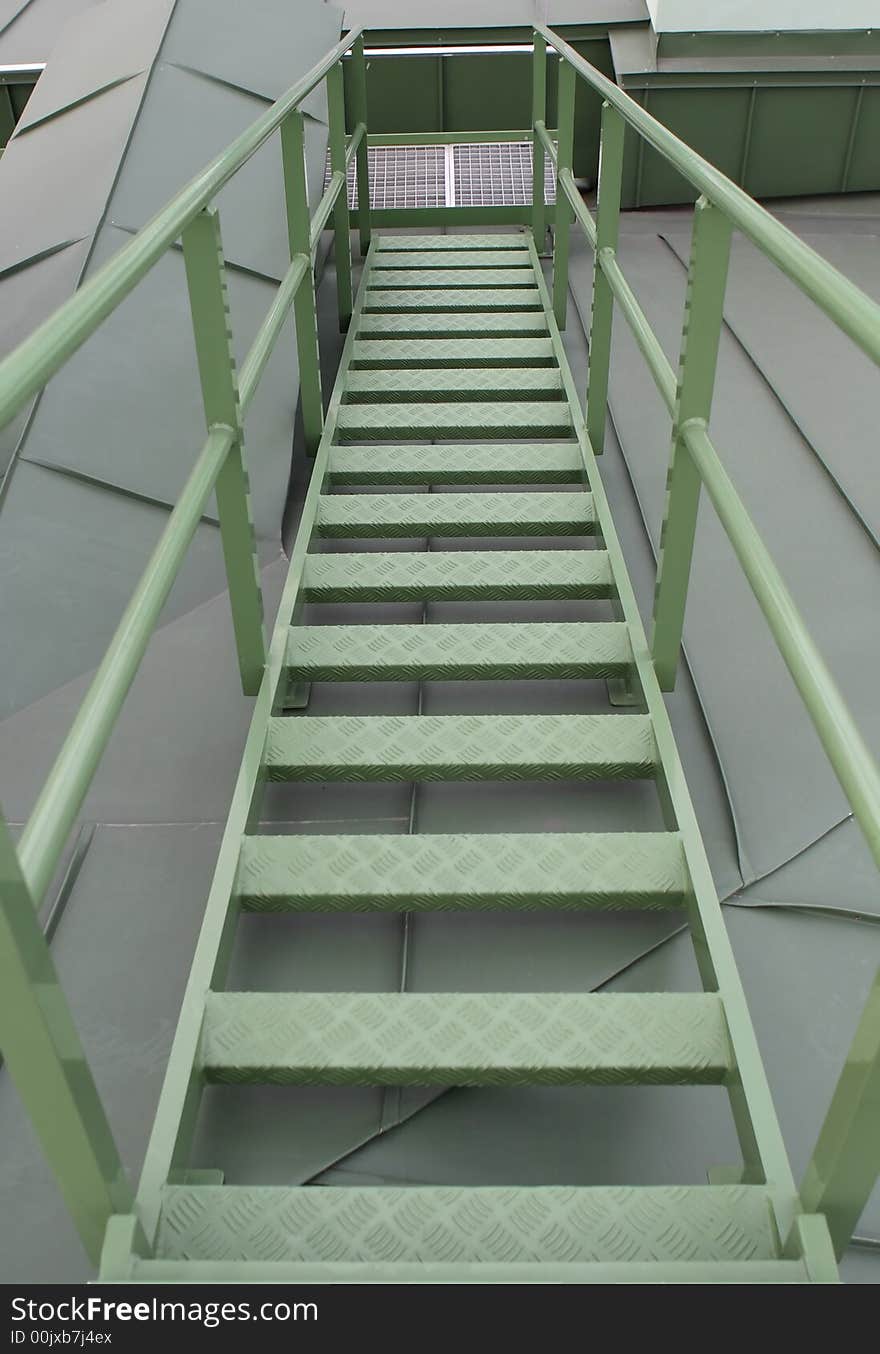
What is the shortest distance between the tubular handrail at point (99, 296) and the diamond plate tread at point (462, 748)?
1.20 metres

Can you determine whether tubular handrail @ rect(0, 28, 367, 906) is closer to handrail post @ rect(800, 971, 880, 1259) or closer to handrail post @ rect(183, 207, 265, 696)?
handrail post @ rect(183, 207, 265, 696)

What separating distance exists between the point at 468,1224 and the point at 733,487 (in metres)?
1.60

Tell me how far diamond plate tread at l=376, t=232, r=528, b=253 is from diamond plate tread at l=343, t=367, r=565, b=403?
6.23 ft

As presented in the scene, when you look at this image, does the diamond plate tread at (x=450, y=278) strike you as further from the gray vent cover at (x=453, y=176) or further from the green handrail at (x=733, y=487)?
the green handrail at (x=733, y=487)

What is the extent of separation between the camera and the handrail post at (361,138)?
5.02 metres

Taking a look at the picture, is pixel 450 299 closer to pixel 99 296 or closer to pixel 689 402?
pixel 689 402

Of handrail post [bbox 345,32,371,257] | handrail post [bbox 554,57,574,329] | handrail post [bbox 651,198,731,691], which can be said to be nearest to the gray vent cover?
handrail post [bbox 345,32,371,257]

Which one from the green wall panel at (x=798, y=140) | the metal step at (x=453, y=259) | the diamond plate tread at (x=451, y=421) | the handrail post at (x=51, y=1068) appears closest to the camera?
the handrail post at (x=51, y=1068)

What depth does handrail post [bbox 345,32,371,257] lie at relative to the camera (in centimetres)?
502

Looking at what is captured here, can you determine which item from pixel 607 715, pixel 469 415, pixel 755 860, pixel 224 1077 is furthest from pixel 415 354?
pixel 224 1077

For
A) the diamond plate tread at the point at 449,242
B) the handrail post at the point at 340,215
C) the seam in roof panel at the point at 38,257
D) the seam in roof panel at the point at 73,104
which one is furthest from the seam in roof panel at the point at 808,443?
Result: the seam in roof panel at the point at 73,104

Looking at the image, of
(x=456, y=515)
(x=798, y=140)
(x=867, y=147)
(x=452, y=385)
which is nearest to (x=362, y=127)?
(x=452, y=385)

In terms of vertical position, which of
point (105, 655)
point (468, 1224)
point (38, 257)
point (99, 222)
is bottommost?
point (468, 1224)

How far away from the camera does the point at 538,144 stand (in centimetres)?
544
